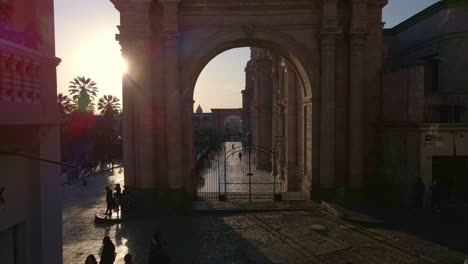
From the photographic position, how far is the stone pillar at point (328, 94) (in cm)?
1552

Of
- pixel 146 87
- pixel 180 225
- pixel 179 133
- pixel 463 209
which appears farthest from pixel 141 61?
pixel 463 209

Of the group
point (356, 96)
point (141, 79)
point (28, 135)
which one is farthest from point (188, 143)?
point (28, 135)

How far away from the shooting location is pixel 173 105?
621 inches

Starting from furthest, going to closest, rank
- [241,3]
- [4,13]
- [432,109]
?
1. [432,109]
2. [241,3]
3. [4,13]

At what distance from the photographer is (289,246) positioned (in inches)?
437

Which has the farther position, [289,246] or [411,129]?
[411,129]

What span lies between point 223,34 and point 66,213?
11983mm

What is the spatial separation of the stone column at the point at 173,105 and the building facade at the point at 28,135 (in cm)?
979

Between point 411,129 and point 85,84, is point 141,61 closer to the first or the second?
point 411,129

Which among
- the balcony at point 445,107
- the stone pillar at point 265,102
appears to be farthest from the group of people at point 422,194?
the stone pillar at point 265,102

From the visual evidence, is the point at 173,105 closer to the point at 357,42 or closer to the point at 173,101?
the point at 173,101

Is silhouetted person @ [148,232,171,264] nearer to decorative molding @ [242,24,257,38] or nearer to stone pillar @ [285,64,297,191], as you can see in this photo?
decorative molding @ [242,24,257,38]

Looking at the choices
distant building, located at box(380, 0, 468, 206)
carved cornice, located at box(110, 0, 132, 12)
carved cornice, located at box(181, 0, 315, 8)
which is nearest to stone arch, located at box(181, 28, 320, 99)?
carved cornice, located at box(181, 0, 315, 8)

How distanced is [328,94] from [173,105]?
25.4 feet
